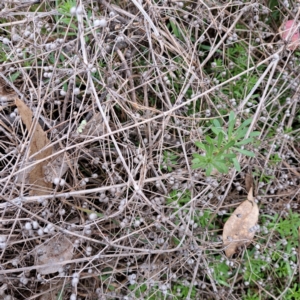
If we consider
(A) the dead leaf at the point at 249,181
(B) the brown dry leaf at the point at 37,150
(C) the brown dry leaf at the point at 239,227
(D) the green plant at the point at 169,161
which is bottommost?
(C) the brown dry leaf at the point at 239,227

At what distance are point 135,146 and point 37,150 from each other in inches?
18.3

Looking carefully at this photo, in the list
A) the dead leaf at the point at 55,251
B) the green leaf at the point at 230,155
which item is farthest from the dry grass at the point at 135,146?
the green leaf at the point at 230,155

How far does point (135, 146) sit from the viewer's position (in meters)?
1.91

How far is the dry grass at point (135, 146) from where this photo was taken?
1708 mm

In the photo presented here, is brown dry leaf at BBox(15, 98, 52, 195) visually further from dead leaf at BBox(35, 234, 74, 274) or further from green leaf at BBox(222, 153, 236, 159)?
green leaf at BBox(222, 153, 236, 159)

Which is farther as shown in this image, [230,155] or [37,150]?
[37,150]

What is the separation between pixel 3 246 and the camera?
5.10 feet

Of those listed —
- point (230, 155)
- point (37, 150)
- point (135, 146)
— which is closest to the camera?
point (230, 155)

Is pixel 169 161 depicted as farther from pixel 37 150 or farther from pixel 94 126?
pixel 37 150

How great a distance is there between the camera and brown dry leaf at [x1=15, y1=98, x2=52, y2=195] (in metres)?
1.66

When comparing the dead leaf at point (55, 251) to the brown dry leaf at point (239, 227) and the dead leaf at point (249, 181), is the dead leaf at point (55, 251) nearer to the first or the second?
the brown dry leaf at point (239, 227)

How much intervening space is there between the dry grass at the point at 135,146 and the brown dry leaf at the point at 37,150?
0.02m

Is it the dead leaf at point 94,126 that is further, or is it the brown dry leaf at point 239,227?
the brown dry leaf at point 239,227

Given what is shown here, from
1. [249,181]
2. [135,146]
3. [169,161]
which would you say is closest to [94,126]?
[135,146]
